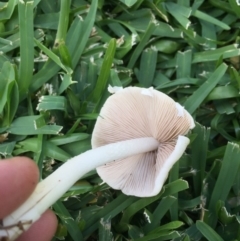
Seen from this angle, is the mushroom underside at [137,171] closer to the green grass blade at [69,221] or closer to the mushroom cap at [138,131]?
the mushroom cap at [138,131]

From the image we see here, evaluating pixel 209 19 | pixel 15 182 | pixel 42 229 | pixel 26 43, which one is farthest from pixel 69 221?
pixel 209 19

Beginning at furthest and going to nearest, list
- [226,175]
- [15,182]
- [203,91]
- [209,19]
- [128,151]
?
[209,19] < [203,91] < [226,175] < [128,151] < [15,182]

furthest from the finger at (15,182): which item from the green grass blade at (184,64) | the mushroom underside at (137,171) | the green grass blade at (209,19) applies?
the green grass blade at (209,19)

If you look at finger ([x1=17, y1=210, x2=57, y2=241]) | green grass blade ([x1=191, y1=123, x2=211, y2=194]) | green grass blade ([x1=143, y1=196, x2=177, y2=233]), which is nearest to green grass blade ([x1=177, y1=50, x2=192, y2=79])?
green grass blade ([x1=191, y1=123, x2=211, y2=194])

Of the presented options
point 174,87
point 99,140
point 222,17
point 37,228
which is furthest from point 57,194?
point 222,17

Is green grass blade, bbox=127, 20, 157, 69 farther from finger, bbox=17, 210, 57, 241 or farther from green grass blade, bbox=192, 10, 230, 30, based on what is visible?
finger, bbox=17, 210, 57, 241

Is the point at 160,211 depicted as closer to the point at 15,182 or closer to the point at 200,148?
the point at 200,148

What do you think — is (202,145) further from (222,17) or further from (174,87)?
(222,17)
